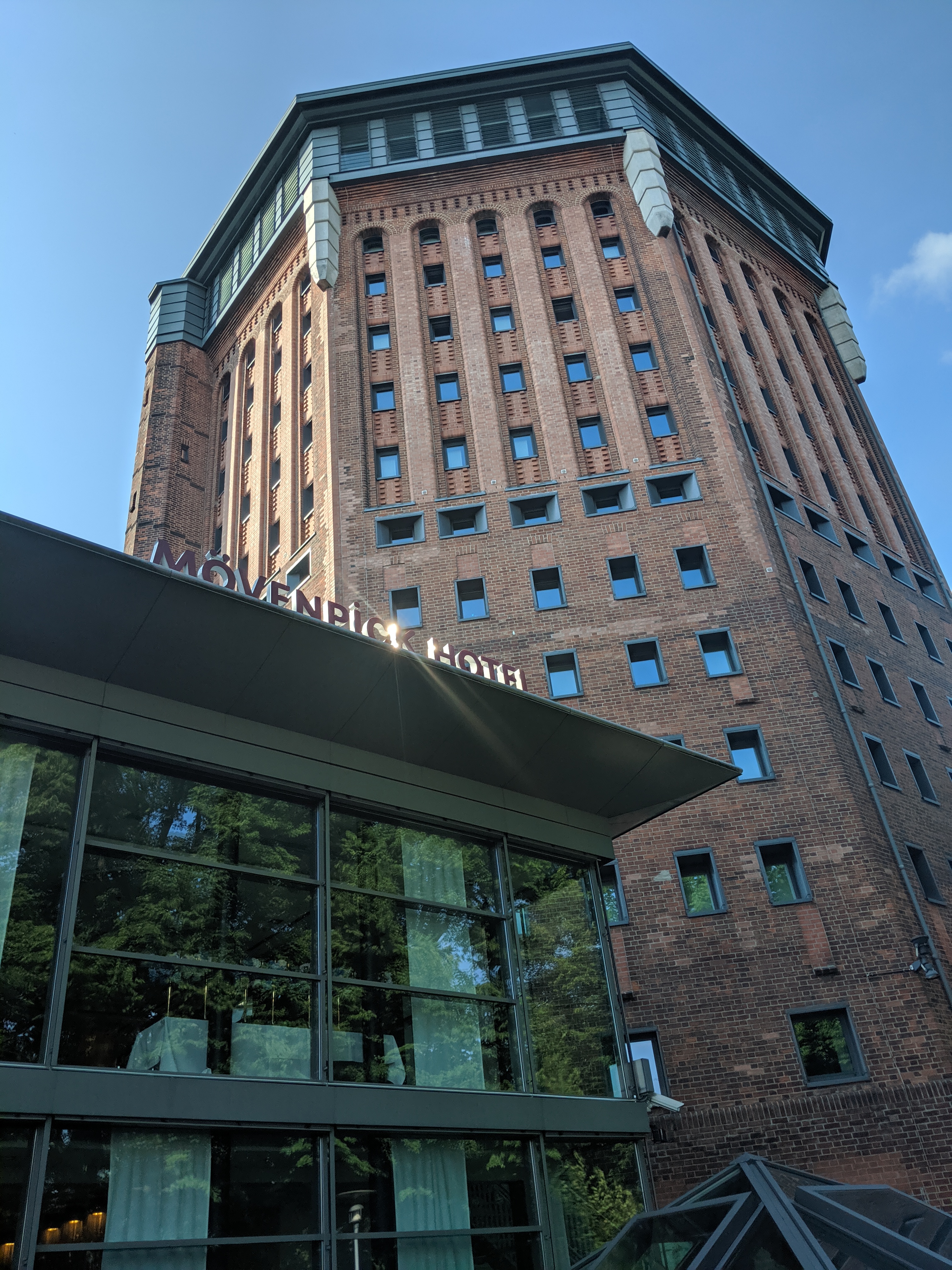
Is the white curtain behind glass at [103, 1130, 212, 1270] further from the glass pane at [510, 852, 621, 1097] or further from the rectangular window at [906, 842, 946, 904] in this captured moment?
the rectangular window at [906, 842, 946, 904]

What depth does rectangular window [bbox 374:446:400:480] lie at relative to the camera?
3581 cm

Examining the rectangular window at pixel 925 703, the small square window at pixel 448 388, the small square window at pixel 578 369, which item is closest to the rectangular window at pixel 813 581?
the rectangular window at pixel 925 703

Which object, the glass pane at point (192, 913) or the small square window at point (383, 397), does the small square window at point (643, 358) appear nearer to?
the small square window at point (383, 397)

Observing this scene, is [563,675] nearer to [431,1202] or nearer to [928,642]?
[928,642]

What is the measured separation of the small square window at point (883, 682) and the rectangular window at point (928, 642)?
4193 mm

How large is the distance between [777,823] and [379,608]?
1277 cm

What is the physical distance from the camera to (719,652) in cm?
3020

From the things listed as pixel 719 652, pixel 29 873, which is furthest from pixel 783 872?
pixel 29 873


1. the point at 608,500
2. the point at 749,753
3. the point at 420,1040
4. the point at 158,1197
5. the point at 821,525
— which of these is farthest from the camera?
the point at 821,525

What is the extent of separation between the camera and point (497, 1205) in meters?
13.6

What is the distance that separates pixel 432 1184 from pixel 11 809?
669cm

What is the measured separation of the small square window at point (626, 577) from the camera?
31.5 meters

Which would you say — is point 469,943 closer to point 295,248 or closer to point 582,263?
point 582,263

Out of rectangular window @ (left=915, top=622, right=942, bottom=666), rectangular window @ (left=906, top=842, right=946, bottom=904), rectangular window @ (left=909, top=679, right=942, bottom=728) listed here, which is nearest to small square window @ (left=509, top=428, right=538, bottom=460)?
rectangular window @ (left=909, top=679, right=942, bottom=728)
